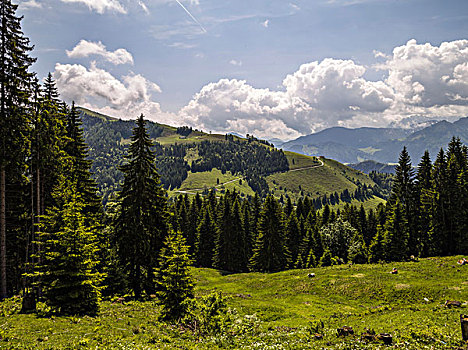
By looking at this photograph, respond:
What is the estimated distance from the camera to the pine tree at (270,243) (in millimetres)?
66475

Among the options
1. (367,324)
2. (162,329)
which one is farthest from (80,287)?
(367,324)

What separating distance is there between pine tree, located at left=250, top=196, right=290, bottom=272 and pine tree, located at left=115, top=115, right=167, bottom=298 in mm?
35617

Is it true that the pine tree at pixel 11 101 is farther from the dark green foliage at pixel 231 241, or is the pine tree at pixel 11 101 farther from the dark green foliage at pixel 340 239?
the dark green foliage at pixel 340 239

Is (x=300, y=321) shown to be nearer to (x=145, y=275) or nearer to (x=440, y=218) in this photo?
(x=145, y=275)

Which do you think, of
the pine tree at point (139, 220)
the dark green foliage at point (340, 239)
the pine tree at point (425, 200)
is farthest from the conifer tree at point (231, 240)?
the pine tree at point (425, 200)

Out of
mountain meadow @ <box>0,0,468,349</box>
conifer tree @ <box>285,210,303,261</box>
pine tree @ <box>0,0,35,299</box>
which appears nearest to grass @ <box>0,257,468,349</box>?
mountain meadow @ <box>0,0,468,349</box>

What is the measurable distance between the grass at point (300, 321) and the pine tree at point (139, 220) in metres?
4.38

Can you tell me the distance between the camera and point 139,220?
33625 millimetres

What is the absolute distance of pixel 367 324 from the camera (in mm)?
20938

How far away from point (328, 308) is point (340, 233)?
43590 millimetres

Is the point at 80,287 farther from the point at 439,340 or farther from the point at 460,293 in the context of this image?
the point at 460,293

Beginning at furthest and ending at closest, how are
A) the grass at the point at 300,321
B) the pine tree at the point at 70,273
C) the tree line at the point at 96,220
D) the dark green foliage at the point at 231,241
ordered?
the dark green foliage at the point at 231,241, the tree line at the point at 96,220, the pine tree at the point at 70,273, the grass at the point at 300,321

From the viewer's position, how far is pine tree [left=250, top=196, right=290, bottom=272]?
6647cm

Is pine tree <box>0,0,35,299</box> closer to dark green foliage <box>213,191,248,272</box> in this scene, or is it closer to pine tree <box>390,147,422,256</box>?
dark green foliage <box>213,191,248,272</box>
